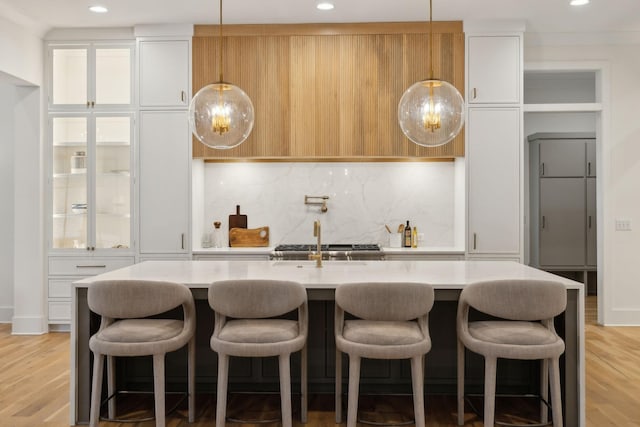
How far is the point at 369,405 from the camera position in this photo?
323 centimetres

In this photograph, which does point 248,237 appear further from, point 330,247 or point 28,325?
point 28,325

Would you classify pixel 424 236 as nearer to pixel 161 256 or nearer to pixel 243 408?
pixel 161 256

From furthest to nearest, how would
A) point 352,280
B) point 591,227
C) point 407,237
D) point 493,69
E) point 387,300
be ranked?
point 591,227
point 407,237
point 493,69
point 352,280
point 387,300

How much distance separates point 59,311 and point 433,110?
4007 millimetres

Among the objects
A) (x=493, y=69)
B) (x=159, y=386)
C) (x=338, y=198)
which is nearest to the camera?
(x=159, y=386)

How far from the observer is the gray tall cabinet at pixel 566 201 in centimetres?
710

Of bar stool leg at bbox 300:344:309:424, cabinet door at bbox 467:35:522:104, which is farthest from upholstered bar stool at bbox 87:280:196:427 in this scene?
cabinet door at bbox 467:35:522:104

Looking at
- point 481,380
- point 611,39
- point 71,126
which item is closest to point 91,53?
point 71,126

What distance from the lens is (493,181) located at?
16.4 feet

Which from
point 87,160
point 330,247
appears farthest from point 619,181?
point 87,160

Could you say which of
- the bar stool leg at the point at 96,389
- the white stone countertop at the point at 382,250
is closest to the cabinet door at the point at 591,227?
the white stone countertop at the point at 382,250

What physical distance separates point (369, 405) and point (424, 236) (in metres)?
2.54

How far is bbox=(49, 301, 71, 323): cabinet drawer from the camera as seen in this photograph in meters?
5.20

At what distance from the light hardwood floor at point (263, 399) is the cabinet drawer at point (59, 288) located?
59 cm
